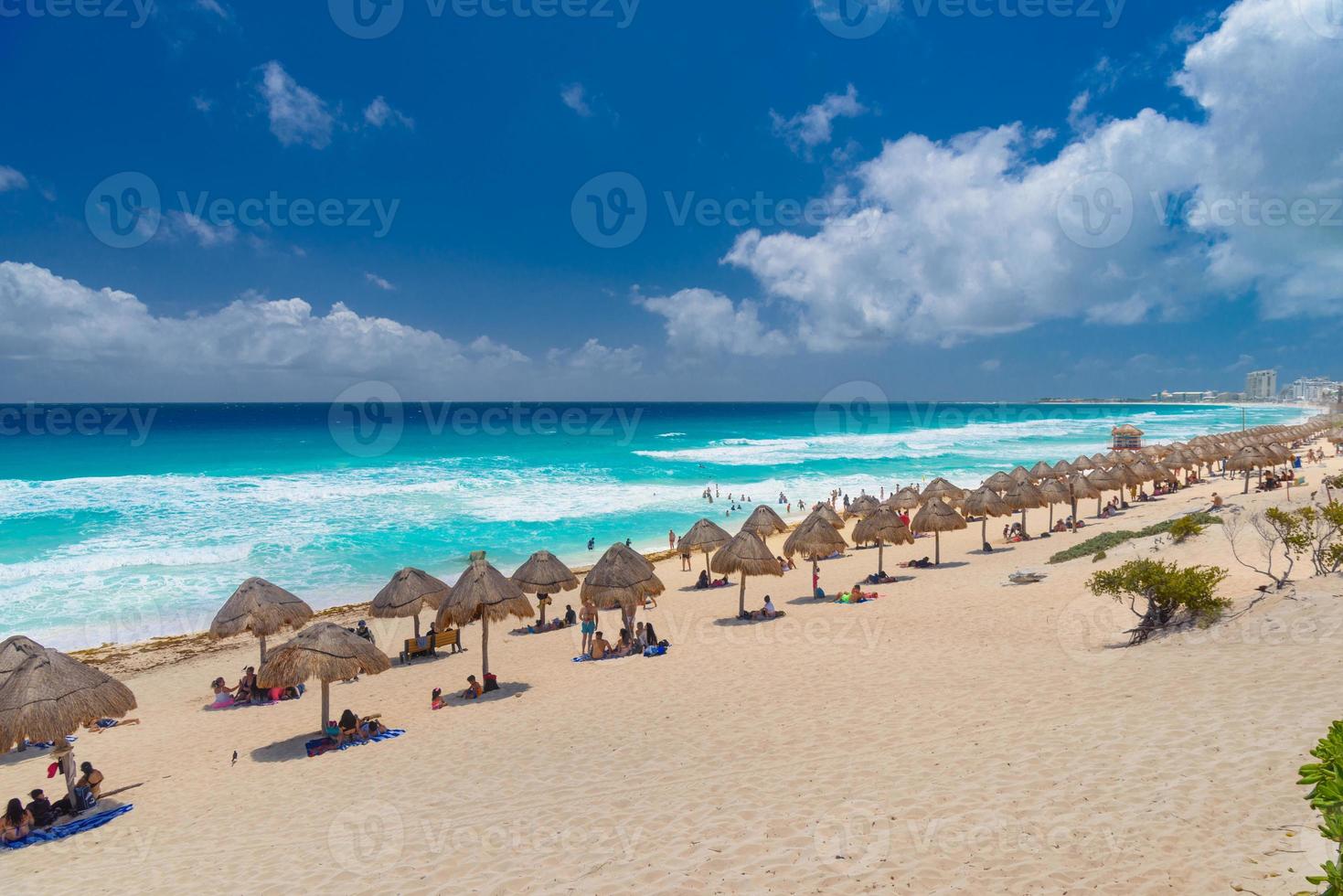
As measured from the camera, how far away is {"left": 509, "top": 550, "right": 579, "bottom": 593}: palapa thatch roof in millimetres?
14250

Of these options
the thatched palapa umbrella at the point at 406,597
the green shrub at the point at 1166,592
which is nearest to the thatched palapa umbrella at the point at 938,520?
the green shrub at the point at 1166,592

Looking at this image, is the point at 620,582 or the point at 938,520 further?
the point at 938,520

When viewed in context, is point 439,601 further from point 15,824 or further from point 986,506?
point 986,506

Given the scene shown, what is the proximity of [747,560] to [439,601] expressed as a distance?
665cm

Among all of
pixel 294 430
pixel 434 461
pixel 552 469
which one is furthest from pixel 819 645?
pixel 294 430

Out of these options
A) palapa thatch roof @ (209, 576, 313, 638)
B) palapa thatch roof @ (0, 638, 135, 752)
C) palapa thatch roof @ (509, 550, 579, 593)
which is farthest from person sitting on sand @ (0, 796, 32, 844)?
palapa thatch roof @ (509, 550, 579, 593)

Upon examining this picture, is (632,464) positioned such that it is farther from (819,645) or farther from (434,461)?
(819,645)

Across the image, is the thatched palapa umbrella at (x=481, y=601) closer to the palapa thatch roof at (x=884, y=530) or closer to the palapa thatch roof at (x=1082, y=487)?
the palapa thatch roof at (x=884, y=530)

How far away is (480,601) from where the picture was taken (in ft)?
39.1

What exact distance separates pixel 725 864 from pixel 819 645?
7.76m

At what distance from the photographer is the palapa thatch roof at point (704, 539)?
61.9 ft

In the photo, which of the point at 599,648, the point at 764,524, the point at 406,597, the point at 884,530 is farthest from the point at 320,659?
the point at 884,530

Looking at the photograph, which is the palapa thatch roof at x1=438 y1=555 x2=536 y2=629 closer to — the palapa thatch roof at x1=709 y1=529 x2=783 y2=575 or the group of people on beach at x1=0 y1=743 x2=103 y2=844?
the palapa thatch roof at x1=709 y1=529 x2=783 y2=575

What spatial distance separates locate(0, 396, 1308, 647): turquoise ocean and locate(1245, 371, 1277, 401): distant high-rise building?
13975 centimetres
